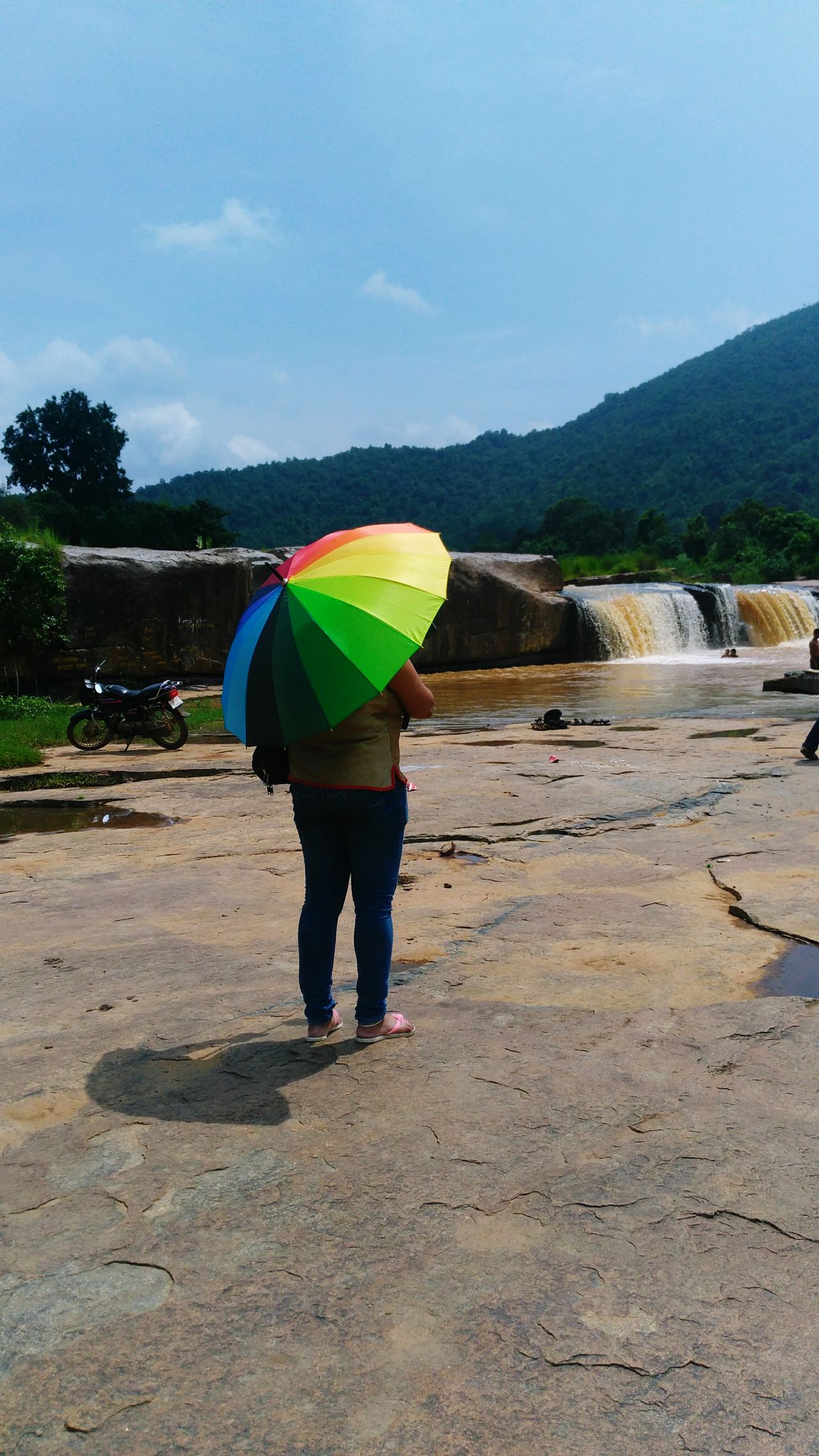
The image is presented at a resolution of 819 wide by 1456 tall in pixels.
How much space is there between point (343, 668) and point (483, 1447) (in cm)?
167

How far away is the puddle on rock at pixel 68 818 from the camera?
6371 millimetres

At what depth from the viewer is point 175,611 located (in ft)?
61.1

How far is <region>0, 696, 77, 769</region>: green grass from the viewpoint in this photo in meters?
9.21

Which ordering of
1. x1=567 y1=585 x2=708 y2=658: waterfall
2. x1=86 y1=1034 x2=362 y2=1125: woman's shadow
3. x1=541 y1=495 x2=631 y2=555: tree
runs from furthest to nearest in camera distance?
x1=541 y1=495 x2=631 y2=555: tree
x1=567 y1=585 x2=708 y2=658: waterfall
x1=86 y1=1034 x2=362 y2=1125: woman's shadow

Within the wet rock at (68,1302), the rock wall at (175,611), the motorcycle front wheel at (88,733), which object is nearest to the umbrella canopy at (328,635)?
the wet rock at (68,1302)

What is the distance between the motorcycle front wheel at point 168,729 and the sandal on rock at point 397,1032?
7.86m

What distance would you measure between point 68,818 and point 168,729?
155 inches

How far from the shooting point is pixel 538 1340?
1.64 m

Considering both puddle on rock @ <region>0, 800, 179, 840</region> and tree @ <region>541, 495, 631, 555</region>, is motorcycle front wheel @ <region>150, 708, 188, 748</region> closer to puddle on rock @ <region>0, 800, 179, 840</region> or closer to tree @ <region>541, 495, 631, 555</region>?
puddle on rock @ <region>0, 800, 179, 840</region>

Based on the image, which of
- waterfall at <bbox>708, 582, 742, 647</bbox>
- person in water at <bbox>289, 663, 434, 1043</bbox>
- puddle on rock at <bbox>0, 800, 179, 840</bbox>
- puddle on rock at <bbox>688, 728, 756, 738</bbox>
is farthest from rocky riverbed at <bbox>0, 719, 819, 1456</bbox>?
waterfall at <bbox>708, 582, 742, 647</bbox>

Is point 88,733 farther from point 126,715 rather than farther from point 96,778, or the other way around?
point 96,778

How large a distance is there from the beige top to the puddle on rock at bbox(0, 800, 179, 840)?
3.77 m

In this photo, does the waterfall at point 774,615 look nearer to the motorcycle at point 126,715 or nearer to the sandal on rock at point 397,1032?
the motorcycle at point 126,715

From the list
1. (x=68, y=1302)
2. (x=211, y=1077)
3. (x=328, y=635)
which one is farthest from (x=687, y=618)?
(x=68, y=1302)
